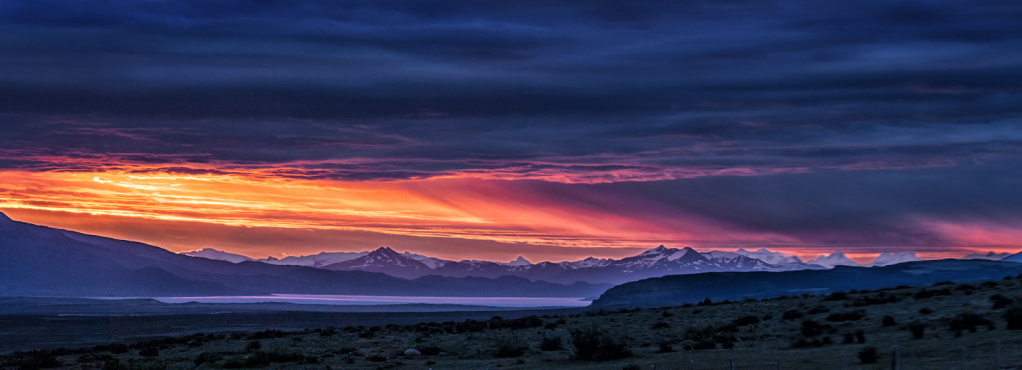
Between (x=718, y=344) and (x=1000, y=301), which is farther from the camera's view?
(x=718, y=344)

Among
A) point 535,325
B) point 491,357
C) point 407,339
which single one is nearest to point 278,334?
point 407,339

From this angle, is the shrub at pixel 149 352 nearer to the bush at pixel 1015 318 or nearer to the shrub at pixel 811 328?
the shrub at pixel 811 328

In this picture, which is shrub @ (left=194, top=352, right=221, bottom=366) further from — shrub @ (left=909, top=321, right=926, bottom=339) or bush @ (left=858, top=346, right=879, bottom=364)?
shrub @ (left=909, top=321, right=926, bottom=339)

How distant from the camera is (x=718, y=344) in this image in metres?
39.5

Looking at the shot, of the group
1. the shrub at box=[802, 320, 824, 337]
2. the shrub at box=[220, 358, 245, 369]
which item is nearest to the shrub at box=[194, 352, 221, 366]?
the shrub at box=[220, 358, 245, 369]

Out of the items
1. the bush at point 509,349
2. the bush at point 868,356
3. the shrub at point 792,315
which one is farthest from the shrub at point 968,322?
the bush at point 509,349

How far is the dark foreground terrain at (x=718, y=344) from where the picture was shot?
2898 cm

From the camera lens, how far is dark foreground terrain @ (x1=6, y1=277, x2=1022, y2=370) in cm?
2898

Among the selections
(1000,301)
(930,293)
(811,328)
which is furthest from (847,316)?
(930,293)

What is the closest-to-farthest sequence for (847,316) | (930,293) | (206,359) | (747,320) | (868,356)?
(868,356)
(206,359)
(847,316)
(930,293)
(747,320)

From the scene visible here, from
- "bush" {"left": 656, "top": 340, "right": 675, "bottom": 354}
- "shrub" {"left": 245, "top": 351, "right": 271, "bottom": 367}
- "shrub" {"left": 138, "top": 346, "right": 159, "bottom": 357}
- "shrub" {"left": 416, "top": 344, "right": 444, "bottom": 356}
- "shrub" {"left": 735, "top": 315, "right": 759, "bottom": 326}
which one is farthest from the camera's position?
"shrub" {"left": 735, "top": 315, "right": 759, "bottom": 326}

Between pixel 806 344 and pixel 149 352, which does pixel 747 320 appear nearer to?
pixel 806 344

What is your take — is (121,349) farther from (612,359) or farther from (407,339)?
(612,359)

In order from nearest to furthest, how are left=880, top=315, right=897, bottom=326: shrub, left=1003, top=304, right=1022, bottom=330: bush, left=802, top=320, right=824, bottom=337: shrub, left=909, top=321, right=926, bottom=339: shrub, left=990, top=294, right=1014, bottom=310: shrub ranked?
left=1003, top=304, right=1022, bottom=330: bush, left=909, top=321, right=926, bottom=339: shrub, left=990, top=294, right=1014, bottom=310: shrub, left=880, top=315, right=897, bottom=326: shrub, left=802, top=320, right=824, bottom=337: shrub
